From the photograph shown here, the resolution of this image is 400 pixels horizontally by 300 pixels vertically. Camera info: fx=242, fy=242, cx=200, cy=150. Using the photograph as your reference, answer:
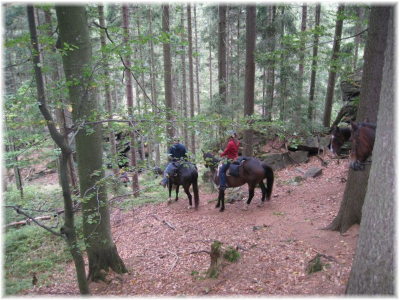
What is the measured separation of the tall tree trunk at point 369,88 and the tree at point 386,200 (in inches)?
107

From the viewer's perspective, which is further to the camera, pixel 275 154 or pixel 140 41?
pixel 275 154

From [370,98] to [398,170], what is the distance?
305 cm

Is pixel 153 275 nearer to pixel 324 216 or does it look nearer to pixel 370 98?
pixel 324 216

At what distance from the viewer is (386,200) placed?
2457 mm

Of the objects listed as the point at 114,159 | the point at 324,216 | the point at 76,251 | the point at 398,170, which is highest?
the point at 398,170

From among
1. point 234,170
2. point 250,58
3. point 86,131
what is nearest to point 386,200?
point 86,131

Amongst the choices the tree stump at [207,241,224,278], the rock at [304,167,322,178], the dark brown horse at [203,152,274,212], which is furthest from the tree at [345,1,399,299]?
the rock at [304,167,322,178]

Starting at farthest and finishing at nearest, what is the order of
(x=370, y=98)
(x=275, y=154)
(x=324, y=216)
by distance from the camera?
(x=275, y=154) → (x=324, y=216) → (x=370, y=98)

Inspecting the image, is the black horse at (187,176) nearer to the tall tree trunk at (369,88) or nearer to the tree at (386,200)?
the tall tree trunk at (369,88)

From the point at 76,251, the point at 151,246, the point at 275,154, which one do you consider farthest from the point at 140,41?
the point at 275,154

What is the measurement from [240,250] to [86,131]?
4278 mm

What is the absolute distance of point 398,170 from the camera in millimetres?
2359

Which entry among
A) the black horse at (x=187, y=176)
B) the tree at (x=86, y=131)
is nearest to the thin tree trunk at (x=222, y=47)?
the black horse at (x=187, y=176)

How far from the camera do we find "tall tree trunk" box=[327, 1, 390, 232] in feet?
14.8
